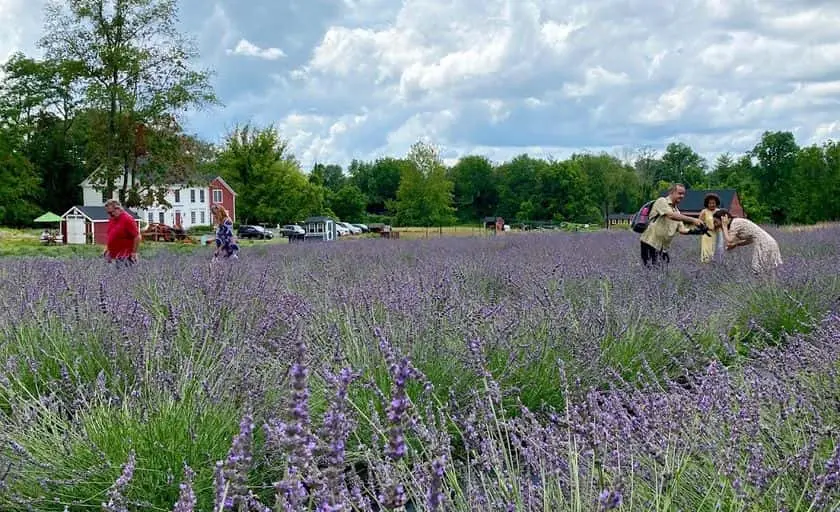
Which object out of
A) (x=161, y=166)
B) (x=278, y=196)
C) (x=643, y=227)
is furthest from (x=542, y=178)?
(x=643, y=227)

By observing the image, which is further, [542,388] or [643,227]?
[643,227]

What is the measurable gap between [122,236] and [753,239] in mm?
6939

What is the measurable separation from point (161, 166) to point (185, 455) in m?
25.1

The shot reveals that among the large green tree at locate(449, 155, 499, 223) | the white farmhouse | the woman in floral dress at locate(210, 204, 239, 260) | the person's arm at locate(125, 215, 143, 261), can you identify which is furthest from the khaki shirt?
the large green tree at locate(449, 155, 499, 223)

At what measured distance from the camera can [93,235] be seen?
37.1 metres

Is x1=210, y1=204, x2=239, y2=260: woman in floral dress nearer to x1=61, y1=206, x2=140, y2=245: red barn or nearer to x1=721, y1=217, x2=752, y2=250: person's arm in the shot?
x1=721, y1=217, x2=752, y2=250: person's arm

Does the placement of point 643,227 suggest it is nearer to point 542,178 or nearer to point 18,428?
point 18,428

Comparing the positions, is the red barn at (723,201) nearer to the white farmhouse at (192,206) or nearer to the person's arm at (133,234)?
the white farmhouse at (192,206)

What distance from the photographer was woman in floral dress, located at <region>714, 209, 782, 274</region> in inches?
277

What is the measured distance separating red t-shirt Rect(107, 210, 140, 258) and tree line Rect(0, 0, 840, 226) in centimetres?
1791

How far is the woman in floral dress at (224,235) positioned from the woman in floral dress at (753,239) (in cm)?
564

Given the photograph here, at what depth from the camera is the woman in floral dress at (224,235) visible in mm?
8594

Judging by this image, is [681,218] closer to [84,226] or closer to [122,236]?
[122,236]

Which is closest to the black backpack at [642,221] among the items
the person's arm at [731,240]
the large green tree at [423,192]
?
the person's arm at [731,240]
